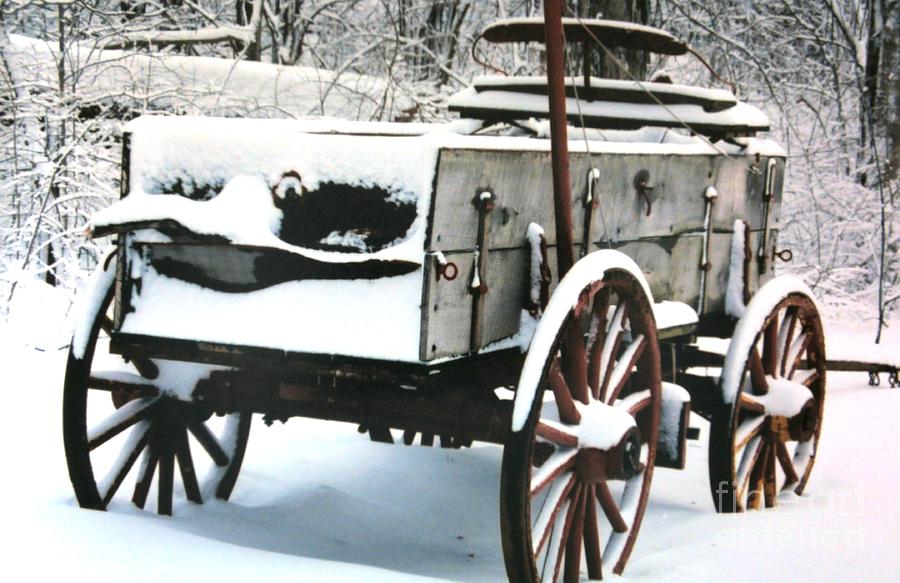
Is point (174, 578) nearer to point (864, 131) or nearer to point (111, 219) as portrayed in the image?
point (111, 219)

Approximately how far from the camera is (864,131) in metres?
10.5

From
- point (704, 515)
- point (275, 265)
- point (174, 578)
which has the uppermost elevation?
point (275, 265)

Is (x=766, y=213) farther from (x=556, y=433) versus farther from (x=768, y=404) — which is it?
(x=556, y=433)

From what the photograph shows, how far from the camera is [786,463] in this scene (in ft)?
15.4

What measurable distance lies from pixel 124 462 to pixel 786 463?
8.33ft

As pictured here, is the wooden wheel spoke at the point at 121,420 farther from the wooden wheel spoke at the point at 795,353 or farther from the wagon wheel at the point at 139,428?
the wooden wheel spoke at the point at 795,353

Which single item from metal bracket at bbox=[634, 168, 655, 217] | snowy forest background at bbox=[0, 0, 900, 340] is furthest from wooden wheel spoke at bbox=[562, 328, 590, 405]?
snowy forest background at bbox=[0, 0, 900, 340]

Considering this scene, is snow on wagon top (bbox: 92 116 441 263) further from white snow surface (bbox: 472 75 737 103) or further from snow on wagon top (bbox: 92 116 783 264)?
white snow surface (bbox: 472 75 737 103)

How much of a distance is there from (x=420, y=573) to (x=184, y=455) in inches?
37.7

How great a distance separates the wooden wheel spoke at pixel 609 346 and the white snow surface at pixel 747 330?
759 mm

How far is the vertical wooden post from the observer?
326 cm

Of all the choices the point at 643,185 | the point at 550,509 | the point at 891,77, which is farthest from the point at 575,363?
the point at 891,77

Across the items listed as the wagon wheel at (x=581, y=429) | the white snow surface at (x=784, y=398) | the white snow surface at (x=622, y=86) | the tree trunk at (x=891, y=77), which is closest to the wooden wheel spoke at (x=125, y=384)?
the wagon wheel at (x=581, y=429)

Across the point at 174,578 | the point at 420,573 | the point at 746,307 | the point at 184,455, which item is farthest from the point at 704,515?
the point at 174,578
